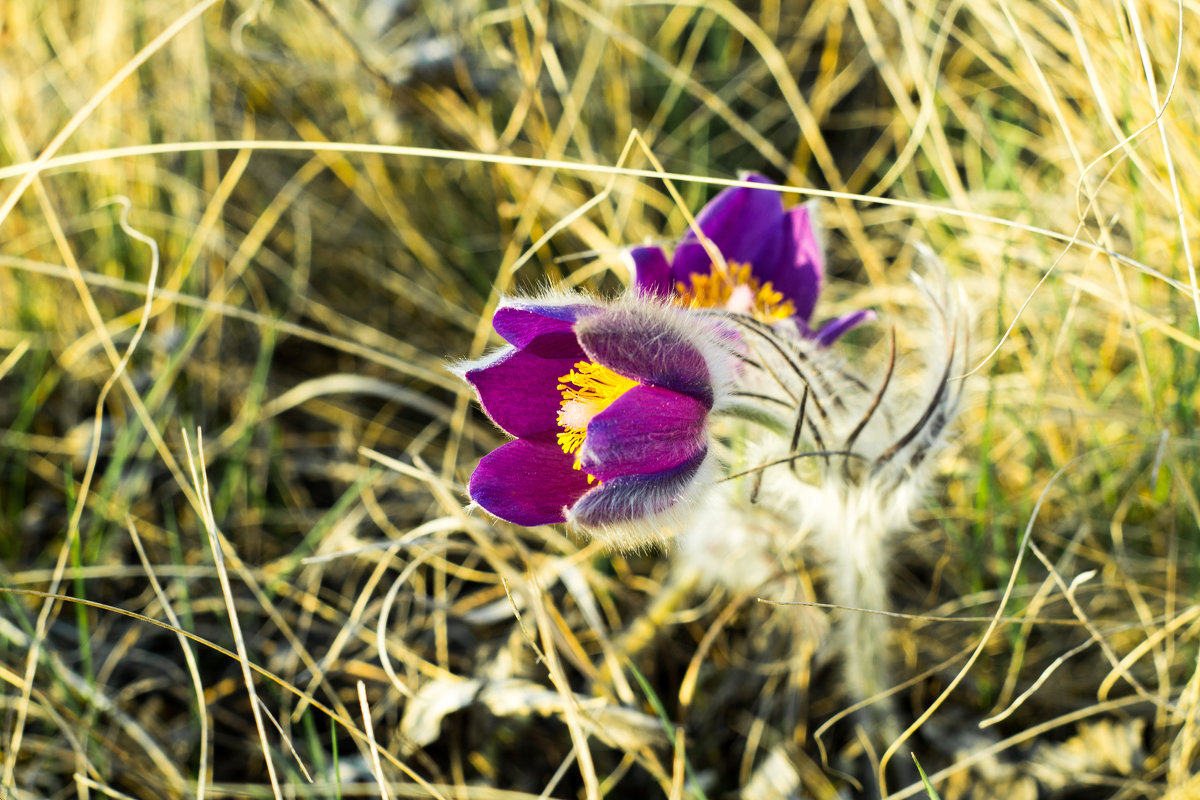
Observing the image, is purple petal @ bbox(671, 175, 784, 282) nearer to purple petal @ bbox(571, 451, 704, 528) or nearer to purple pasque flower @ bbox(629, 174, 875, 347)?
purple pasque flower @ bbox(629, 174, 875, 347)

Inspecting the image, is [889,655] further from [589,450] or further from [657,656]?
[589,450]

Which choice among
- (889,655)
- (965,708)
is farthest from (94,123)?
(965,708)

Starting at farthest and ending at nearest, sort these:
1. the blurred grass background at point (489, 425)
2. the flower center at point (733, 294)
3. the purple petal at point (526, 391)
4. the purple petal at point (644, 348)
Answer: the blurred grass background at point (489, 425) → the flower center at point (733, 294) → the purple petal at point (526, 391) → the purple petal at point (644, 348)

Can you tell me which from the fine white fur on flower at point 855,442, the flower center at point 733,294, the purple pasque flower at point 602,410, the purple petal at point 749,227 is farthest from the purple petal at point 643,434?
the purple petal at point 749,227

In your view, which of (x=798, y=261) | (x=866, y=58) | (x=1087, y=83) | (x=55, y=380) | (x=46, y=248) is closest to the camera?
(x=798, y=261)

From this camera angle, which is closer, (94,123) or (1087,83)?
(1087,83)

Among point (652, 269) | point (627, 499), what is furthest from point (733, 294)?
point (627, 499)

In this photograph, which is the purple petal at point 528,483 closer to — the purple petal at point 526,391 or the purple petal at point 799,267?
the purple petal at point 526,391

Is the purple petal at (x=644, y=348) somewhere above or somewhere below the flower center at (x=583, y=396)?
above
